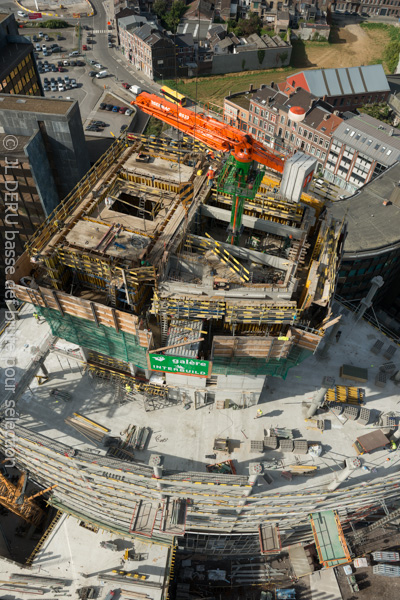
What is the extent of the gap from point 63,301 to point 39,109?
47494mm

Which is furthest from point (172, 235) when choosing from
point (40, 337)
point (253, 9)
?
point (253, 9)

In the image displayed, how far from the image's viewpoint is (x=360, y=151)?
117m

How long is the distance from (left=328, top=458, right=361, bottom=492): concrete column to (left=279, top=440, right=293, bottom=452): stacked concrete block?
5.20 meters

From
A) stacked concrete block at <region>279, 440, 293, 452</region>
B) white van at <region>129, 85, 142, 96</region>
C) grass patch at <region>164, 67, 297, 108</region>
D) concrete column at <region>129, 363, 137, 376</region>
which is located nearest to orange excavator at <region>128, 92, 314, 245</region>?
concrete column at <region>129, 363, 137, 376</region>

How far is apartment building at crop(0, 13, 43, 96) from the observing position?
282 ft

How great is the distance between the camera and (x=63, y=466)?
1746 inches

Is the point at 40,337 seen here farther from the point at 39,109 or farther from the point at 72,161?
the point at 39,109

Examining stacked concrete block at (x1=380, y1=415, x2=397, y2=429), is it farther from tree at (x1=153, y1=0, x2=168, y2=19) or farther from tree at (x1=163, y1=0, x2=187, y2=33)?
tree at (x1=153, y1=0, x2=168, y2=19)

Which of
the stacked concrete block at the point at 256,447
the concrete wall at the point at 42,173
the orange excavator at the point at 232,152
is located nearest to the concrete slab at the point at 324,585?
the stacked concrete block at the point at 256,447

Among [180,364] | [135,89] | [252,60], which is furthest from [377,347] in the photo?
[252,60]

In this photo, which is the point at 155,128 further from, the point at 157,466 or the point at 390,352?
the point at 157,466

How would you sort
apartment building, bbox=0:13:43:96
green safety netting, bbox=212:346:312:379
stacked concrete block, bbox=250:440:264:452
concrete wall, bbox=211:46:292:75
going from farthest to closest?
concrete wall, bbox=211:46:292:75 → apartment building, bbox=0:13:43:96 → stacked concrete block, bbox=250:440:264:452 → green safety netting, bbox=212:346:312:379

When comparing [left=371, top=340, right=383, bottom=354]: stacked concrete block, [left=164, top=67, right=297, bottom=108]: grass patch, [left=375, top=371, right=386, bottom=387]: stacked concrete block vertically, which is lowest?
[left=375, top=371, right=386, bottom=387]: stacked concrete block

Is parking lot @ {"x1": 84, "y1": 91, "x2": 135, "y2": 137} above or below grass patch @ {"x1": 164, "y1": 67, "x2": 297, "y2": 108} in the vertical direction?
below
